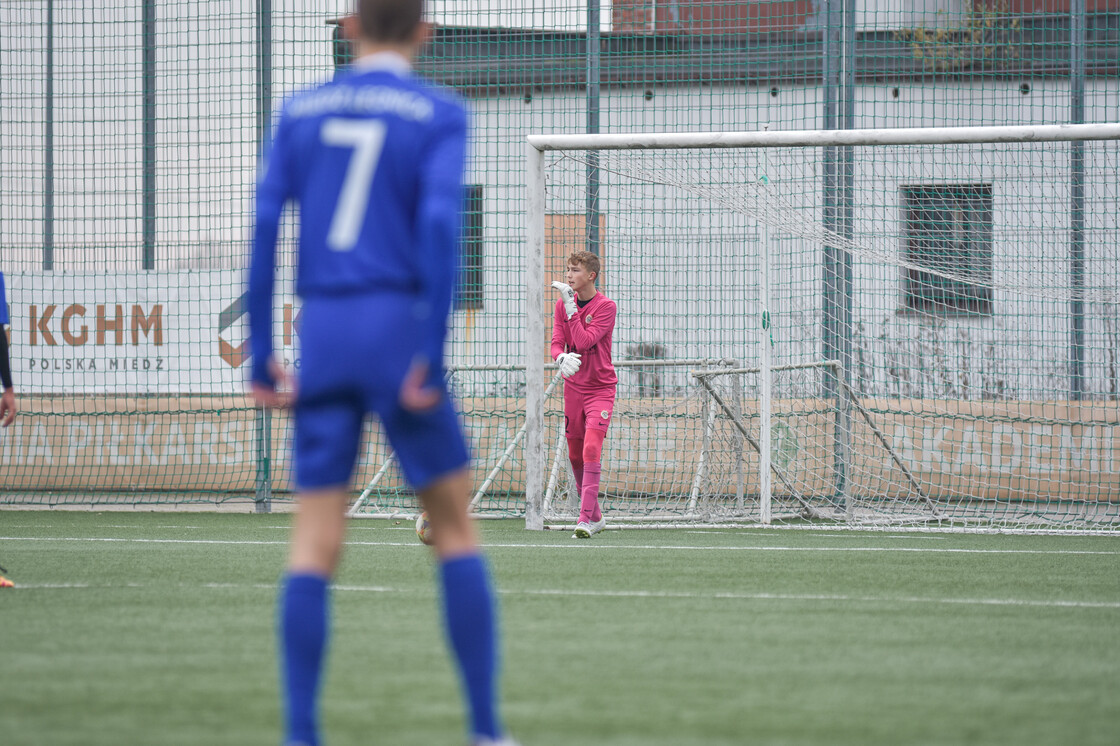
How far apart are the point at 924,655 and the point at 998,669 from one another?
32 cm

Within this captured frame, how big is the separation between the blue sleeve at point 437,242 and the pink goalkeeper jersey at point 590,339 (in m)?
6.60

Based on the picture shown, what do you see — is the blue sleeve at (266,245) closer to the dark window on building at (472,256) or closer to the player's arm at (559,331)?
the player's arm at (559,331)

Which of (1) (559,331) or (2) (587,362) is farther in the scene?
(1) (559,331)

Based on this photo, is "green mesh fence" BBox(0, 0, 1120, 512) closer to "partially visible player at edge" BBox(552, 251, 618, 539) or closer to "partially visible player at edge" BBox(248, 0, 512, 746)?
"partially visible player at edge" BBox(552, 251, 618, 539)

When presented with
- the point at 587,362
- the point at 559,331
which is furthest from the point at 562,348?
the point at 587,362

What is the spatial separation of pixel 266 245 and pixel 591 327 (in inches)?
260

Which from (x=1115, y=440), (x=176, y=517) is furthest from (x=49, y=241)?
(x=1115, y=440)

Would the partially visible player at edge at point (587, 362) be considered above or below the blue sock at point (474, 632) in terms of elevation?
above

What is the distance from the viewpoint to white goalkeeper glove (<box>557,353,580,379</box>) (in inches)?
374

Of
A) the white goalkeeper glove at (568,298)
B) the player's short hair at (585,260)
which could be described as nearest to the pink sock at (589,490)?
the white goalkeeper glove at (568,298)

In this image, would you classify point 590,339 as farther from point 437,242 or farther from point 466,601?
point 437,242

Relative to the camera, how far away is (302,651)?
113 inches

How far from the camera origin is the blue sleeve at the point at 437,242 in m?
2.86

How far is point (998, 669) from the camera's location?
434 centimetres
